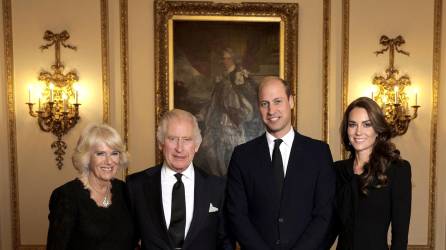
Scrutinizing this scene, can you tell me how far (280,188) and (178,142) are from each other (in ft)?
2.34

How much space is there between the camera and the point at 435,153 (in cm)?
512

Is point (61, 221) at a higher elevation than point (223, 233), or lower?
higher

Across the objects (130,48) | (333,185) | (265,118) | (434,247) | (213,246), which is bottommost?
(434,247)

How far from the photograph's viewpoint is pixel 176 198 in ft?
7.97

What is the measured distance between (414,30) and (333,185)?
3479mm

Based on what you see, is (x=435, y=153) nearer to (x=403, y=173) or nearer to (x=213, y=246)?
(x=403, y=173)

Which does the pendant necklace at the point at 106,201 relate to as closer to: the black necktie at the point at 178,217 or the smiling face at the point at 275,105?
the black necktie at the point at 178,217

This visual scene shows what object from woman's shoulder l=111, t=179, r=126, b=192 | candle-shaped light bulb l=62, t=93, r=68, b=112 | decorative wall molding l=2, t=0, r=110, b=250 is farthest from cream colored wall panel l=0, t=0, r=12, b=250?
woman's shoulder l=111, t=179, r=126, b=192

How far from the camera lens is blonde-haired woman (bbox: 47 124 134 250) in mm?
2266

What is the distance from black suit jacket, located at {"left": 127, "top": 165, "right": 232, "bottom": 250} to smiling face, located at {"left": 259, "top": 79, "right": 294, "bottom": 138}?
529 mm

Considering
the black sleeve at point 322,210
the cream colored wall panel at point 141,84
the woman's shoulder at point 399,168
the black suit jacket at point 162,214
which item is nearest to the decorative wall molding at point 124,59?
the cream colored wall panel at point 141,84

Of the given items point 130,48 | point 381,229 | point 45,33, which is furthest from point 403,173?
point 45,33

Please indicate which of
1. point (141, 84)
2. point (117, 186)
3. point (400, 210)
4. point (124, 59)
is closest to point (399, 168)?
point (400, 210)

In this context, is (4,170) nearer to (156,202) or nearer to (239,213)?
(156,202)
